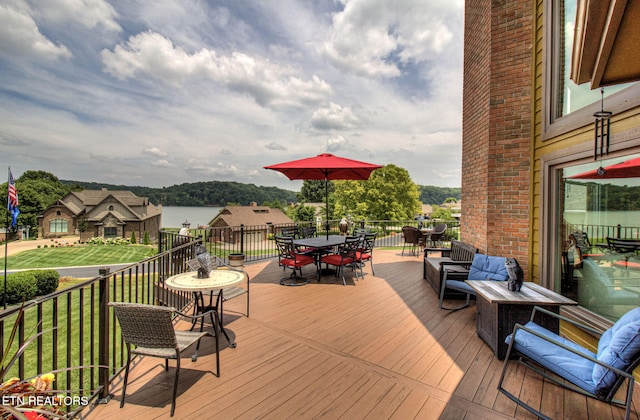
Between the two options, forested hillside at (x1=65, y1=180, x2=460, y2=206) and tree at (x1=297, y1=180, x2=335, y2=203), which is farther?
tree at (x1=297, y1=180, x2=335, y2=203)

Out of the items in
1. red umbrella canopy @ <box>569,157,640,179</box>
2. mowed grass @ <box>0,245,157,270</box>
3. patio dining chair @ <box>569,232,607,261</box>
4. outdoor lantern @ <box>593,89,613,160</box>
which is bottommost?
mowed grass @ <box>0,245,157,270</box>

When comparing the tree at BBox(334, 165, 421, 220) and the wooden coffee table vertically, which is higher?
the tree at BBox(334, 165, 421, 220)

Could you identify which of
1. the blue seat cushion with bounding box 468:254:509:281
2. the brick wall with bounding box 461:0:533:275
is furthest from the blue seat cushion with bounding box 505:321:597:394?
the brick wall with bounding box 461:0:533:275

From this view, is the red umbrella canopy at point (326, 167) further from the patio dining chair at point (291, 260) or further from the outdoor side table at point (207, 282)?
the outdoor side table at point (207, 282)

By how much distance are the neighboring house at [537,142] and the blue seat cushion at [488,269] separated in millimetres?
544

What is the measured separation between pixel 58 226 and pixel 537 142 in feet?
182

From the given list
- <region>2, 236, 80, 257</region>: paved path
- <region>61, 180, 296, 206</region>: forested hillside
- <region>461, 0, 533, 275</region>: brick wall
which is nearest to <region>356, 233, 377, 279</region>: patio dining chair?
<region>461, 0, 533, 275</region>: brick wall

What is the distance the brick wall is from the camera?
4.16 metres

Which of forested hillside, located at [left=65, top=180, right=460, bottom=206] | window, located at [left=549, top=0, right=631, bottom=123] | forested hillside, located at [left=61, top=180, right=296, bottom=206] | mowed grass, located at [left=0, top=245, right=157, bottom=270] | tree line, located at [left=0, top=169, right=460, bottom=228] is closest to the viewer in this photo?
window, located at [left=549, top=0, right=631, bottom=123]

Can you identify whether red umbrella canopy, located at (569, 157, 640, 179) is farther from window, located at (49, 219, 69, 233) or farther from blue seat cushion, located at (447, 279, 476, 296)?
window, located at (49, 219, 69, 233)

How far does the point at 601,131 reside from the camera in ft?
9.13

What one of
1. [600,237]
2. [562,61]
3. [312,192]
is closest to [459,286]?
[600,237]

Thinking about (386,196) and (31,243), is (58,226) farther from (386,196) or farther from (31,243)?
(386,196)

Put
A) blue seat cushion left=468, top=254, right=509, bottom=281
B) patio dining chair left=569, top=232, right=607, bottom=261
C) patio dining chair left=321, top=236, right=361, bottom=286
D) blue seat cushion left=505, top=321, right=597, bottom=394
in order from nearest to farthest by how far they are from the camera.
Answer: blue seat cushion left=505, top=321, right=597, bottom=394 < patio dining chair left=569, top=232, right=607, bottom=261 < blue seat cushion left=468, top=254, right=509, bottom=281 < patio dining chair left=321, top=236, right=361, bottom=286
